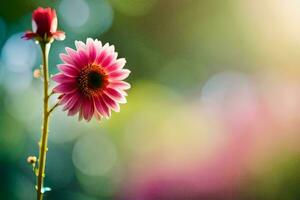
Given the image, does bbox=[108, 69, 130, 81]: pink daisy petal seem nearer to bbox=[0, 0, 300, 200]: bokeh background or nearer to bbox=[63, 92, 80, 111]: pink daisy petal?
bbox=[63, 92, 80, 111]: pink daisy petal

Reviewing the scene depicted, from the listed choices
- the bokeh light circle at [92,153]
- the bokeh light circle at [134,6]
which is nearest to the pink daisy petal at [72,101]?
the bokeh light circle at [92,153]

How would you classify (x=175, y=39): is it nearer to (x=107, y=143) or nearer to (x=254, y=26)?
(x=254, y=26)

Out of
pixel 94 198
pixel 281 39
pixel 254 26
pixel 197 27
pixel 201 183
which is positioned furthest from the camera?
pixel 197 27

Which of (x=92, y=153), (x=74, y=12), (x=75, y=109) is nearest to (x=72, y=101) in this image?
(x=75, y=109)

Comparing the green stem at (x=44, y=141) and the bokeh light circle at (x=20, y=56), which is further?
the bokeh light circle at (x=20, y=56)

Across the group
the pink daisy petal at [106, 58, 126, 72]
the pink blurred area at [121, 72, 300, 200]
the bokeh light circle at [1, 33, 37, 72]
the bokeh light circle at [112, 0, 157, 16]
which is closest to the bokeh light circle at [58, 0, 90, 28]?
the bokeh light circle at [112, 0, 157, 16]

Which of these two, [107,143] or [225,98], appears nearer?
[225,98]

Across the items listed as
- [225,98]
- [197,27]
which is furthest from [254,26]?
[225,98]

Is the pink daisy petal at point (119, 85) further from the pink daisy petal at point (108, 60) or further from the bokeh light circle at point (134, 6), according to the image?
the bokeh light circle at point (134, 6)
